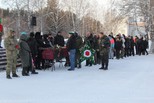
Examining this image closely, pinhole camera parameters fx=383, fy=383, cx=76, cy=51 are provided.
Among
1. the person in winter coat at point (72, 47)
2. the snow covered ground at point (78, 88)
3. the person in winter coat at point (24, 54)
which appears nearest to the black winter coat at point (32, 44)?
the person in winter coat at point (24, 54)

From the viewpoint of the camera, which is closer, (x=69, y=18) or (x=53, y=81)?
(x=53, y=81)

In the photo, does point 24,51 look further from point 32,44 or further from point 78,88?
point 78,88

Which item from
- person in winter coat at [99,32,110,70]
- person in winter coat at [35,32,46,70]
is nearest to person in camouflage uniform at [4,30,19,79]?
person in winter coat at [35,32,46,70]

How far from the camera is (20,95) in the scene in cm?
1034

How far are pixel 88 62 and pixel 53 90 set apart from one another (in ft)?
29.1

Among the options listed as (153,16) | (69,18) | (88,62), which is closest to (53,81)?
(88,62)

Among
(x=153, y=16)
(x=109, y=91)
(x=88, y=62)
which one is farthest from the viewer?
(x=153, y=16)

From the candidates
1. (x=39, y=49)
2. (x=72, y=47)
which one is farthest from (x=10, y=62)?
(x=72, y=47)

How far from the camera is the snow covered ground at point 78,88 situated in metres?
9.76

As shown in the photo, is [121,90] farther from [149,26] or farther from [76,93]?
[149,26]

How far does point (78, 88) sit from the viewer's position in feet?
38.4

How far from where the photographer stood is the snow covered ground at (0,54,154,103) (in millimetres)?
9762

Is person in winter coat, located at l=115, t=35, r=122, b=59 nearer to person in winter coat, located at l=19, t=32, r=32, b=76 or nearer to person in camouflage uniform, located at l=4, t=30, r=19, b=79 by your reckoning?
person in winter coat, located at l=19, t=32, r=32, b=76

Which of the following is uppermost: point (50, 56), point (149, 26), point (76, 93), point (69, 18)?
point (69, 18)
